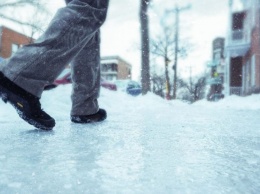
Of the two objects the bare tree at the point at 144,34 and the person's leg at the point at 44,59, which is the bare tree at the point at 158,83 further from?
the person's leg at the point at 44,59

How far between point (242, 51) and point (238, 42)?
29.4 inches

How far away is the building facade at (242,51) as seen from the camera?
42.1 ft

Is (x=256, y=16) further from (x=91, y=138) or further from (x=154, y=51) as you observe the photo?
(x=91, y=138)

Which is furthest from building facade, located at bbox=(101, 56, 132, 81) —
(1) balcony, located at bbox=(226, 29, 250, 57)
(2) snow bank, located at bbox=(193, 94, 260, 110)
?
(2) snow bank, located at bbox=(193, 94, 260, 110)

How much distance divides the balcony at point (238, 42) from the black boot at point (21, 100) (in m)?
15.4

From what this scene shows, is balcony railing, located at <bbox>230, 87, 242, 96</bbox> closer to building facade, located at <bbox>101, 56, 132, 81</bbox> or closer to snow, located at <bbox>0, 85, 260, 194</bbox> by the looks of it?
snow, located at <bbox>0, 85, 260, 194</bbox>

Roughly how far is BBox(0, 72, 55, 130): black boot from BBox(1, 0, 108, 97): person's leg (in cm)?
2

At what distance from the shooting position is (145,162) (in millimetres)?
675

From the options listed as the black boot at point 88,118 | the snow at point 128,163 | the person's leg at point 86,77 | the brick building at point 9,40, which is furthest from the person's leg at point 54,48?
the brick building at point 9,40

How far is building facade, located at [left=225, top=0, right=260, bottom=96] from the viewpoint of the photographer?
42.1 ft

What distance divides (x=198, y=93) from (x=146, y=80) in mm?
29240

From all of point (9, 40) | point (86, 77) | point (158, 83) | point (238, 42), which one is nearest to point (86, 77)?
point (86, 77)

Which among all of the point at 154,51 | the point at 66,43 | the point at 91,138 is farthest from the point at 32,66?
the point at 154,51

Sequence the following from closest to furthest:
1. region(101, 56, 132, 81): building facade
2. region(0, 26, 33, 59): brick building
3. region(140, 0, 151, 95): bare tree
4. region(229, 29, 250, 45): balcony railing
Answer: region(140, 0, 151, 95): bare tree → region(229, 29, 250, 45): balcony railing → region(0, 26, 33, 59): brick building → region(101, 56, 132, 81): building facade
